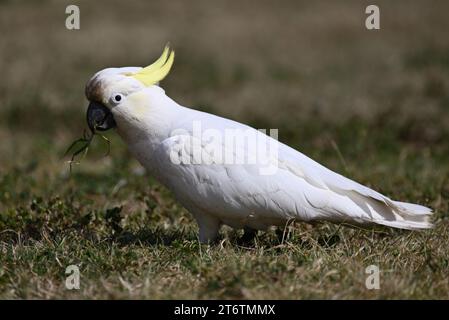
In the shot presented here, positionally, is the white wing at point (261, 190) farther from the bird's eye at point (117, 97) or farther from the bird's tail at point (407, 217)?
the bird's eye at point (117, 97)

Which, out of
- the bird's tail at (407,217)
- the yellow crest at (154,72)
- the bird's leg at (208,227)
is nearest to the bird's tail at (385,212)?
the bird's tail at (407,217)

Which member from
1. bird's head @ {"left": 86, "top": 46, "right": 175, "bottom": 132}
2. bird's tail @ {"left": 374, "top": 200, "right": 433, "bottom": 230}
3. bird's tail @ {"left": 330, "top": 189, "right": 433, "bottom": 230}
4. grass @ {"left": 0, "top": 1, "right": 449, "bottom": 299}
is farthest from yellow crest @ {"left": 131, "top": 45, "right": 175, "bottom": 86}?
bird's tail @ {"left": 374, "top": 200, "right": 433, "bottom": 230}

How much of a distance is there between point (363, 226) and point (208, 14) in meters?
10.6

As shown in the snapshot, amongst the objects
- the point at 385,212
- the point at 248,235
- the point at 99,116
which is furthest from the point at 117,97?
the point at 385,212

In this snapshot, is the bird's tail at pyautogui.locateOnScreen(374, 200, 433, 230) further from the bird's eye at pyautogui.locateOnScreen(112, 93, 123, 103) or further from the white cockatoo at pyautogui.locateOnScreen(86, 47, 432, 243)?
the bird's eye at pyautogui.locateOnScreen(112, 93, 123, 103)

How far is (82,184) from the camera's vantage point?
21.8 feet

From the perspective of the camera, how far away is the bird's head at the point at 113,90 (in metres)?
4.48

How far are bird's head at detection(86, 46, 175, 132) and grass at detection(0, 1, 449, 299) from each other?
771mm

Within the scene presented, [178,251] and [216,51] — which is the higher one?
[216,51]

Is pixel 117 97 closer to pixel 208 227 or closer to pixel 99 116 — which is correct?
pixel 99 116

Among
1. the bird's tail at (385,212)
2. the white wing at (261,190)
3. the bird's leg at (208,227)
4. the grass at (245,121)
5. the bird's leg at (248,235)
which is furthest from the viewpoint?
the bird's leg at (248,235)
